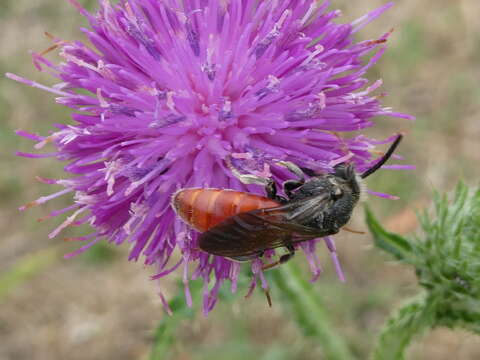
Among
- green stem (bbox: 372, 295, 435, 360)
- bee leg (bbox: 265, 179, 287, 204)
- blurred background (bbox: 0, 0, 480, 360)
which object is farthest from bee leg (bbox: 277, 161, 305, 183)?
blurred background (bbox: 0, 0, 480, 360)

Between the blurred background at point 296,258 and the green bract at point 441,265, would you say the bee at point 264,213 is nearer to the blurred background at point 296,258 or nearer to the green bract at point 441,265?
the green bract at point 441,265

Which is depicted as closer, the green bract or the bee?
the bee

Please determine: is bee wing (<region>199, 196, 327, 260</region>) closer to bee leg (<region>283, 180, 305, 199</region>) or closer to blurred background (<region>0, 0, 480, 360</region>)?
bee leg (<region>283, 180, 305, 199</region>)

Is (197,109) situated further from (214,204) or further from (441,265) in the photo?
(441,265)

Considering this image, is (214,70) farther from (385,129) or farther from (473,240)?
(385,129)

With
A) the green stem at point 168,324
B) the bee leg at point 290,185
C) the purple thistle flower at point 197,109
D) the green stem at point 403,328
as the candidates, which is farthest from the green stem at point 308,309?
the bee leg at point 290,185

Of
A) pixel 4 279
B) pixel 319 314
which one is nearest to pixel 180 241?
pixel 319 314
